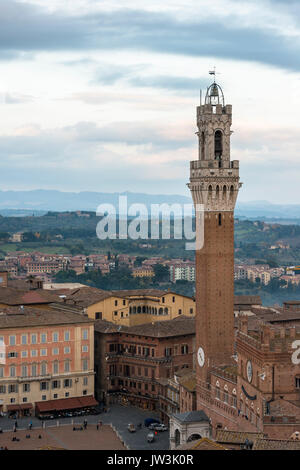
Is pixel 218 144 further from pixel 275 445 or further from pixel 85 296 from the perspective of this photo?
pixel 85 296

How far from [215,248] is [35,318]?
1711 cm

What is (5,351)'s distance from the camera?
62656mm

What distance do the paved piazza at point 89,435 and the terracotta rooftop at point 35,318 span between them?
7160 millimetres

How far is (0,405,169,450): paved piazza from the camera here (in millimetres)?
53000

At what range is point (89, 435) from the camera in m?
55.9

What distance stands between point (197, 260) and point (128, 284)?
341 ft

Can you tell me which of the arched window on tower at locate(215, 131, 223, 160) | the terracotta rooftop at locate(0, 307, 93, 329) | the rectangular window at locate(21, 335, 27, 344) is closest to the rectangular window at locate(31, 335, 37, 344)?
the rectangular window at locate(21, 335, 27, 344)

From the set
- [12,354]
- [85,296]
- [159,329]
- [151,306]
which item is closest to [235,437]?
[159,329]

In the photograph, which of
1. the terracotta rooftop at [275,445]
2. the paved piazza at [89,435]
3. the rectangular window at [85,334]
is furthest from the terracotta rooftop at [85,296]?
the terracotta rooftop at [275,445]
